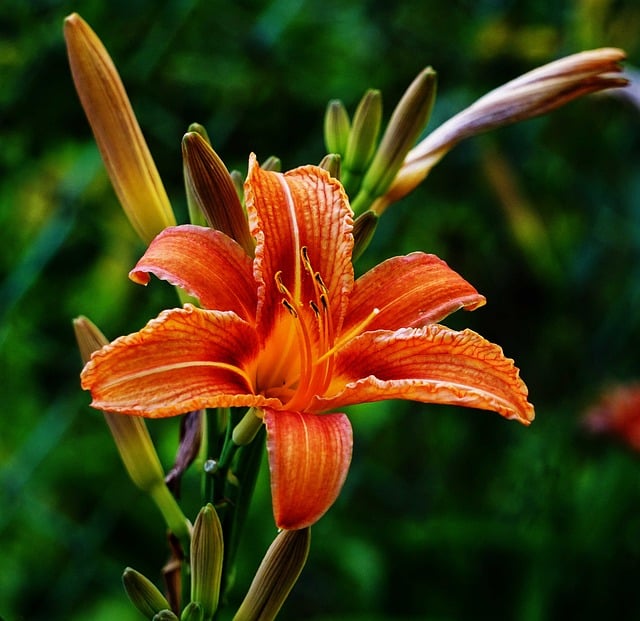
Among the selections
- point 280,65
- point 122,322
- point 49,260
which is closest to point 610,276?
point 280,65


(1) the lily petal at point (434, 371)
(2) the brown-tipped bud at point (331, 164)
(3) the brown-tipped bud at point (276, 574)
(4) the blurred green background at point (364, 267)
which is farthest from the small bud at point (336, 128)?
(4) the blurred green background at point (364, 267)

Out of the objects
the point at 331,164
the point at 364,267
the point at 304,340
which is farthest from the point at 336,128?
the point at 364,267

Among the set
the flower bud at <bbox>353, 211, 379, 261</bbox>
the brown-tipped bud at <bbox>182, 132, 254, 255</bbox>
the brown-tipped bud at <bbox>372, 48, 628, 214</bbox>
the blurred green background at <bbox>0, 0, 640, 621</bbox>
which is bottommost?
the blurred green background at <bbox>0, 0, 640, 621</bbox>

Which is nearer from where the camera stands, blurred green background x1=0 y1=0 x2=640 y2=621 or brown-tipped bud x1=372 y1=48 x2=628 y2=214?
brown-tipped bud x1=372 y1=48 x2=628 y2=214

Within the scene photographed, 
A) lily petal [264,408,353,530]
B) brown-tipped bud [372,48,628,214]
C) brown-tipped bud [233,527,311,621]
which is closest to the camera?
lily petal [264,408,353,530]

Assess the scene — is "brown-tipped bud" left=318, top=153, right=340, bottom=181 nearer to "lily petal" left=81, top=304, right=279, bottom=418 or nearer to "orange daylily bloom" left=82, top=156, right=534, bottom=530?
"orange daylily bloom" left=82, top=156, right=534, bottom=530

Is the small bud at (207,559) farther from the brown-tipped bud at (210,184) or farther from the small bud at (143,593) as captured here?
the brown-tipped bud at (210,184)

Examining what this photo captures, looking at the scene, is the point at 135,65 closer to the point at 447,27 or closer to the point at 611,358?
the point at 447,27

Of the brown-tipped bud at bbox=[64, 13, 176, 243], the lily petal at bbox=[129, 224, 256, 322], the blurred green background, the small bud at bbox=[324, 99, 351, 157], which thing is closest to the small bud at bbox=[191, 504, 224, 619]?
the lily petal at bbox=[129, 224, 256, 322]
